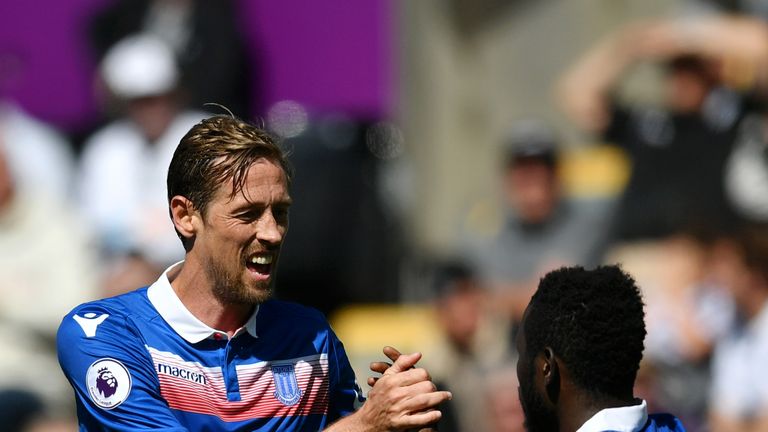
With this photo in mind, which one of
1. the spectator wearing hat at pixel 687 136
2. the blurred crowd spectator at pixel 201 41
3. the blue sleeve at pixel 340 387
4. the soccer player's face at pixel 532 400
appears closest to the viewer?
the soccer player's face at pixel 532 400

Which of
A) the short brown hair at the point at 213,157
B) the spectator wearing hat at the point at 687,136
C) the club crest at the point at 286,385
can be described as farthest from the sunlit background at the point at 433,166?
the short brown hair at the point at 213,157

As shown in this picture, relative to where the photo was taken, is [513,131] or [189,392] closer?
[189,392]

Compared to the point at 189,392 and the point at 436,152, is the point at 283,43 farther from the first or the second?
the point at 189,392

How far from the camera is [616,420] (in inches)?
143

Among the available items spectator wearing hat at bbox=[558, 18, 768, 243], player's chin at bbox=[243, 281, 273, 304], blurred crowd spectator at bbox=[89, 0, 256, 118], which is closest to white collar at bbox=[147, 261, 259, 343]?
player's chin at bbox=[243, 281, 273, 304]

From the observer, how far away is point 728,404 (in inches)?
324

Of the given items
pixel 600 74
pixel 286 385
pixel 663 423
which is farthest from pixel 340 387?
pixel 600 74

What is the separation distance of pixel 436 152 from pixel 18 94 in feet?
10.7

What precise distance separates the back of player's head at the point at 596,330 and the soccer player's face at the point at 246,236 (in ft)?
2.48

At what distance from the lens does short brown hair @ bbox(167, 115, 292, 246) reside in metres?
3.81

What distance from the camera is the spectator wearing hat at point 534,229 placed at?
9.12m

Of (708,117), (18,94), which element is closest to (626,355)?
(708,117)

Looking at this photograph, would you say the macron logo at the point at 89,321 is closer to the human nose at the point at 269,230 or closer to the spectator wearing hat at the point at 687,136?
the human nose at the point at 269,230

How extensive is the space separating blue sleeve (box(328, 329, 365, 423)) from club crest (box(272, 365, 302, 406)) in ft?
0.49
